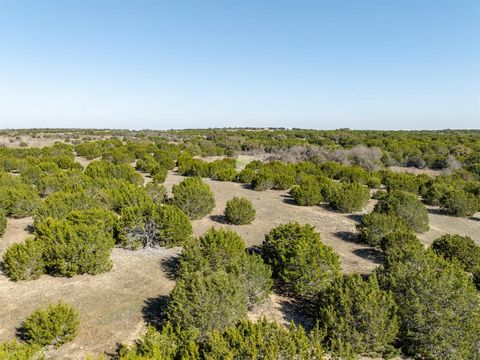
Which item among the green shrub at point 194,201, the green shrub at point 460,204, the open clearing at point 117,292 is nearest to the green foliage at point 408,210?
the open clearing at point 117,292

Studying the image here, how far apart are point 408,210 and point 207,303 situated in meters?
10.1

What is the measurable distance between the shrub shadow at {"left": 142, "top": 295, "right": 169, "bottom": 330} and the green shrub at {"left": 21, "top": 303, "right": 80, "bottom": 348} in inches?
49.2

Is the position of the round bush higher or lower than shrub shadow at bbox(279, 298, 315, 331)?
higher

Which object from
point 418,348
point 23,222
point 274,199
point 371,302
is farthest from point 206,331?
point 274,199

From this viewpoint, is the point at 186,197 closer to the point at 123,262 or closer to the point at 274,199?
the point at 123,262

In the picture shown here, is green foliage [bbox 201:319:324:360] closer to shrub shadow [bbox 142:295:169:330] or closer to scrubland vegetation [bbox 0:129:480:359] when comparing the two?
scrubland vegetation [bbox 0:129:480:359]

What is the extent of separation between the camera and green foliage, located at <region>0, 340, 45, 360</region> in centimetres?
384

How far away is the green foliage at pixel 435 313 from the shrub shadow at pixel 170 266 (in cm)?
486

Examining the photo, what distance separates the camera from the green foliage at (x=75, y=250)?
7.28 metres

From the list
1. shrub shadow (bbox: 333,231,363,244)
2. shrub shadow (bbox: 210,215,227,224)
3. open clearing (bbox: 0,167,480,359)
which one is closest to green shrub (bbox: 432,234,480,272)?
open clearing (bbox: 0,167,480,359)

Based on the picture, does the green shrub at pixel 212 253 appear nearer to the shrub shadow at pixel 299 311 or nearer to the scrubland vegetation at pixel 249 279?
the scrubland vegetation at pixel 249 279

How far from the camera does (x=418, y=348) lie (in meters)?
5.38

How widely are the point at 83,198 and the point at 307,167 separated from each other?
52.2 feet

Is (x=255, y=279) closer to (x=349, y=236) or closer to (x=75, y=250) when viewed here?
(x=75, y=250)
